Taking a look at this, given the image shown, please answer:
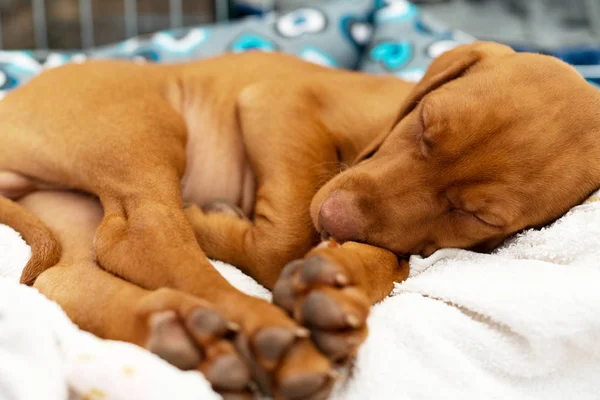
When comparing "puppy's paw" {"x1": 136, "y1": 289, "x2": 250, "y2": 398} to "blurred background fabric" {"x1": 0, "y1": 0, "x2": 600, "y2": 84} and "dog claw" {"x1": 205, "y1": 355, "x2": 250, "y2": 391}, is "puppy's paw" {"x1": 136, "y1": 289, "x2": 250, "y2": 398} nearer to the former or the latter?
"dog claw" {"x1": 205, "y1": 355, "x2": 250, "y2": 391}

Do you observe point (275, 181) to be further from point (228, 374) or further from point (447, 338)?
point (228, 374)

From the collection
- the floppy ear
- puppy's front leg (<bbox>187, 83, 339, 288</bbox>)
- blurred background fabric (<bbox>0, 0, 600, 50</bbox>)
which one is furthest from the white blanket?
blurred background fabric (<bbox>0, 0, 600, 50</bbox>)

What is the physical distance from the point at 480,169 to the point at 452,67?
1.45ft

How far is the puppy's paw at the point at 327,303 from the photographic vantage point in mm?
1101

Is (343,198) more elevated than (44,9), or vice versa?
(343,198)

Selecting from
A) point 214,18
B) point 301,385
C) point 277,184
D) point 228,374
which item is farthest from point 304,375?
point 214,18

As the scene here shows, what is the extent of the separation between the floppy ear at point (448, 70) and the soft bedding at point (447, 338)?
475 millimetres

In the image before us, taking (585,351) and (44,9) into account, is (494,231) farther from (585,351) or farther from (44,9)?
(44,9)

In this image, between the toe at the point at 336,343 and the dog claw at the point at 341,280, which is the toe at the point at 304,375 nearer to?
the toe at the point at 336,343

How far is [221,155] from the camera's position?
7.45 feet

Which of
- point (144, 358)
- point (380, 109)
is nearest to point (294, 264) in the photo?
point (144, 358)

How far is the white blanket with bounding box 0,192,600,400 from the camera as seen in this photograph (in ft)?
3.67

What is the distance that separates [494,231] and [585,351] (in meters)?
0.40

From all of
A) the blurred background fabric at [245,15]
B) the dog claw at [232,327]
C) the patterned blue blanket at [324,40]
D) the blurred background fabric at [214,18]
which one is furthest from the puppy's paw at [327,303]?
the blurred background fabric at [214,18]
